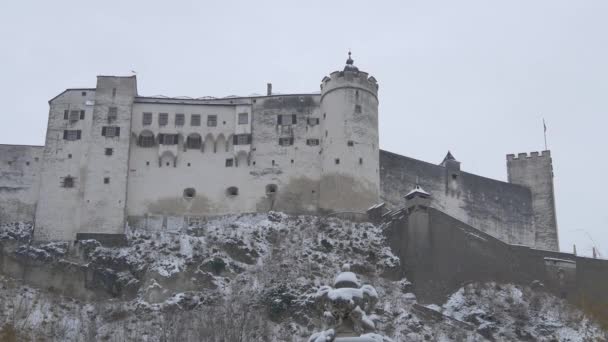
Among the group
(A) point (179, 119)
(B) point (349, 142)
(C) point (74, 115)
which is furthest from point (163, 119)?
(B) point (349, 142)

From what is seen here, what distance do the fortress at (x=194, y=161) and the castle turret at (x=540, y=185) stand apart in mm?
12758

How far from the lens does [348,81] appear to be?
7962 centimetres

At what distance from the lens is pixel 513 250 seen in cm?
7325

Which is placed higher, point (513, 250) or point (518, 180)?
point (518, 180)

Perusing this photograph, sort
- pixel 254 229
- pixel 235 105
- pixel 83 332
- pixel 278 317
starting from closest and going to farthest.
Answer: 1. pixel 83 332
2. pixel 278 317
3. pixel 254 229
4. pixel 235 105

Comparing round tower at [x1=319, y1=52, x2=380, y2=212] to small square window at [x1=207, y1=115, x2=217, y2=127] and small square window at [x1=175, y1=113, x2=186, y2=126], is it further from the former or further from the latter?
small square window at [x1=175, y1=113, x2=186, y2=126]

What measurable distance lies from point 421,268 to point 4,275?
30132 millimetres

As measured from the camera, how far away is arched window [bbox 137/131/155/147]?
78.8m

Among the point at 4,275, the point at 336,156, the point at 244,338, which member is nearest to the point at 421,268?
the point at 336,156

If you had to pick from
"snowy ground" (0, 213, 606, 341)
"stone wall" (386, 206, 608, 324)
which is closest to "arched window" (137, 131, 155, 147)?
"snowy ground" (0, 213, 606, 341)

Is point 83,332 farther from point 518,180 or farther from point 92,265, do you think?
point 518,180

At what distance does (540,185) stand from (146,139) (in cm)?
3685

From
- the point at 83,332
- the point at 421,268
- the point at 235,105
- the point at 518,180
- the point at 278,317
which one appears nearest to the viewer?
the point at 83,332

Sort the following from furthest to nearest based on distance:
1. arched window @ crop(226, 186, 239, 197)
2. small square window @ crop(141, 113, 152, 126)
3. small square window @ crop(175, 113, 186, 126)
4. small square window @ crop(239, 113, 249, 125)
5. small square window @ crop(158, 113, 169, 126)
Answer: small square window @ crop(239, 113, 249, 125), small square window @ crop(175, 113, 186, 126), small square window @ crop(158, 113, 169, 126), small square window @ crop(141, 113, 152, 126), arched window @ crop(226, 186, 239, 197)
